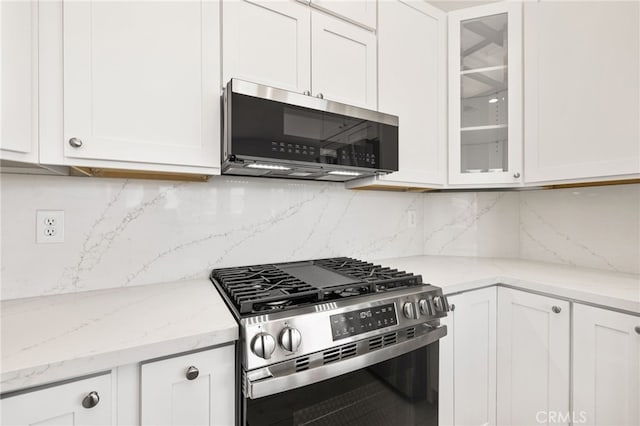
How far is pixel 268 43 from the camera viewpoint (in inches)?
47.1

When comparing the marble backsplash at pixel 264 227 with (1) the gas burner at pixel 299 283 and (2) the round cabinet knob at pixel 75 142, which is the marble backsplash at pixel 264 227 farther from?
(2) the round cabinet knob at pixel 75 142

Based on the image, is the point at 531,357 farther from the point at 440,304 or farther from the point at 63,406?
the point at 63,406

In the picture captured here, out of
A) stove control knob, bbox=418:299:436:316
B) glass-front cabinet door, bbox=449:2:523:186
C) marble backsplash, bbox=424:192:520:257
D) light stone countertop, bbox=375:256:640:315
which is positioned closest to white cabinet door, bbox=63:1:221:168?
stove control knob, bbox=418:299:436:316

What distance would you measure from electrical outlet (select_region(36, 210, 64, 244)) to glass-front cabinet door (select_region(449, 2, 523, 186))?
1.84m

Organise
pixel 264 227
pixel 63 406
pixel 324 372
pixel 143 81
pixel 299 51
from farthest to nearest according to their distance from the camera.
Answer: pixel 264 227 < pixel 299 51 < pixel 143 81 < pixel 324 372 < pixel 63 406

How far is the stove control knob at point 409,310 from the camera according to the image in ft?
3.47

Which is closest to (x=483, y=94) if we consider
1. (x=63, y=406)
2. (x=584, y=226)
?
(x=584, y=226)

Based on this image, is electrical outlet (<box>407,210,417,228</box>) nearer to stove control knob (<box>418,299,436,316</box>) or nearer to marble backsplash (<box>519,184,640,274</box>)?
marble backsplash (<box>519,184,640,274</box>)

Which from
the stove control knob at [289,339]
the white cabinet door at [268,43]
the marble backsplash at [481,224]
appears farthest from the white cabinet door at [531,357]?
the white cabinet door at [268,43]

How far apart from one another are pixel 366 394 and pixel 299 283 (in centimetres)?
43

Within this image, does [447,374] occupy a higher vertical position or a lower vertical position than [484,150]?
lower

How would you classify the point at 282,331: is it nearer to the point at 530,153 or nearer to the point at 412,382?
the point at 412,382

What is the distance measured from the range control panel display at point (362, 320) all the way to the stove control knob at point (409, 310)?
4 cm

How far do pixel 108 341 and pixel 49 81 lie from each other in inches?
30.1
